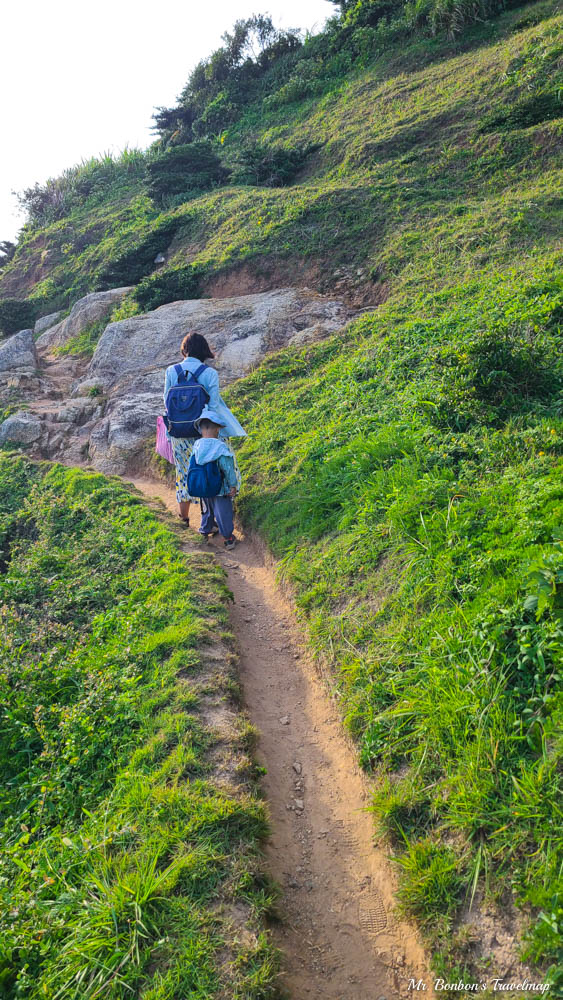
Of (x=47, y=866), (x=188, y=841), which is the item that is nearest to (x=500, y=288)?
(x=188, y=841)

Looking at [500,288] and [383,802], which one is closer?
[383,802]

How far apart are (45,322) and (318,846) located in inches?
735

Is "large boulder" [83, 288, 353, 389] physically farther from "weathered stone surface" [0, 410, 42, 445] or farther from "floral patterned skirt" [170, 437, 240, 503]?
"floral patterned skirt" [170, 437, 240, 503]

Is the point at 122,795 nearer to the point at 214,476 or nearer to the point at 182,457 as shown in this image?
the point at 214,476

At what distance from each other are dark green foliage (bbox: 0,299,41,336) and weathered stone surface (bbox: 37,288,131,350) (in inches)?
99.9

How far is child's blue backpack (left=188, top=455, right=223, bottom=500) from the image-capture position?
6.05 meters

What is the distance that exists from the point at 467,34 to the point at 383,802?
1924 centimetres

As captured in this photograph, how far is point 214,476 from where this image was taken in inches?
240

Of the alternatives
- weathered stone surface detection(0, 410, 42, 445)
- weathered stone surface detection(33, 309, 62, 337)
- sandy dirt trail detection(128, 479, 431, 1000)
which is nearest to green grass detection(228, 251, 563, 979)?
sandy dirt trail detection(128, 479, 431, 1000)

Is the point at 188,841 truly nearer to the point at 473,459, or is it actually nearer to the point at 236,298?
the point at 473,459

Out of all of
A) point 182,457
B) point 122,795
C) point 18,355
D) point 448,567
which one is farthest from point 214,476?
point 18,355

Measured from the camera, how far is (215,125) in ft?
78.6

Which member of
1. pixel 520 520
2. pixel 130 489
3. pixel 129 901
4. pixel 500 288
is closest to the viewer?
pixel 129 901

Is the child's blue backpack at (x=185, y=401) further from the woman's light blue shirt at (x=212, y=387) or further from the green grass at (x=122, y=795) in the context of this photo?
the green grass at (x=122, y=795)
